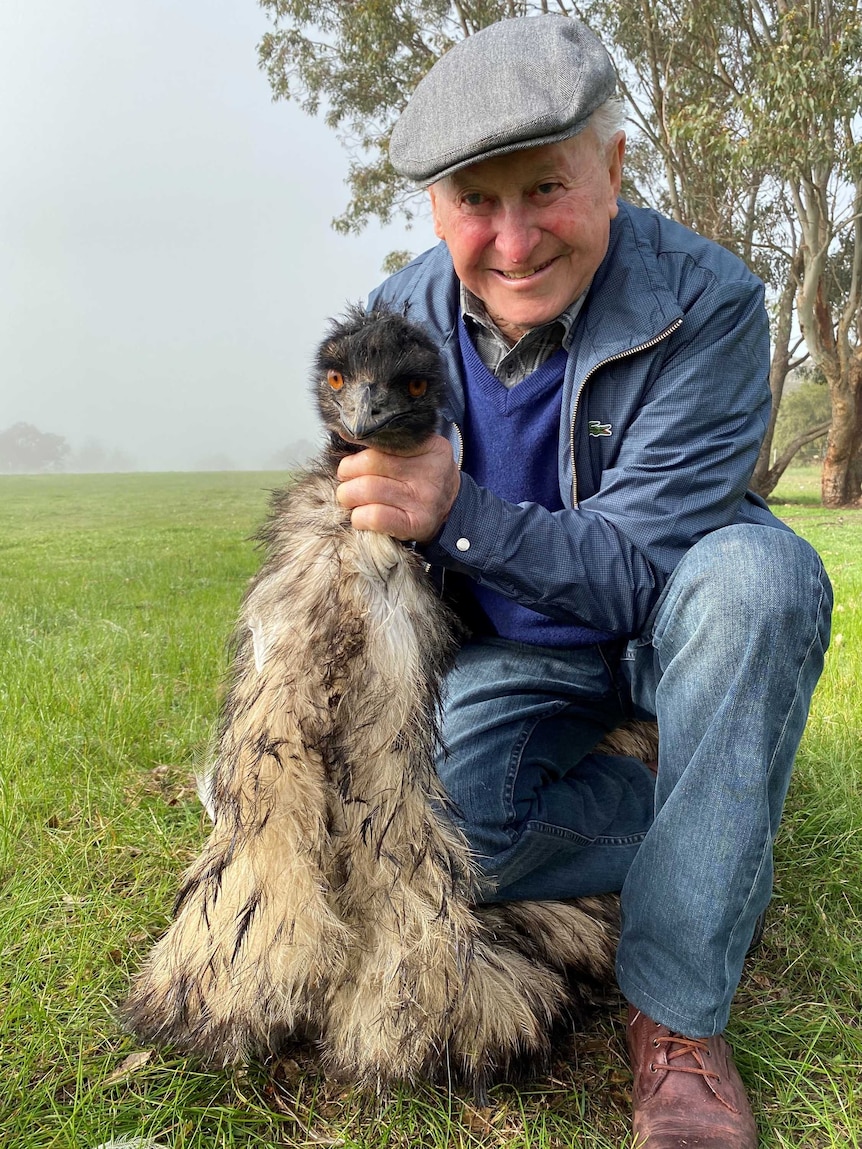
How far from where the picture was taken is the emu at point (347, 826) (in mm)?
1667

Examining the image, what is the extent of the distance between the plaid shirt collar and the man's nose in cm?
19

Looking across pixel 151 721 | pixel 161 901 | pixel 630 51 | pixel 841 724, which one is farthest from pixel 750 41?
pixel 161 901

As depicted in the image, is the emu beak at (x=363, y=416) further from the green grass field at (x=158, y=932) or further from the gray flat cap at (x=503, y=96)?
the gray flat cap at (x=503, y=96)

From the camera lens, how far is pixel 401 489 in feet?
5.50

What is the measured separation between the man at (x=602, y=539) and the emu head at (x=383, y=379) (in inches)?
2.7

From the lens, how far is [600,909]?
7.15 feet

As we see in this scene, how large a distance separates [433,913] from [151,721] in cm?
197

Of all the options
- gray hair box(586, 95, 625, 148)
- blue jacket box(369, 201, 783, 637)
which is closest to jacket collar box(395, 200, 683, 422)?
blue jacket box(369, 201, 783, 637)

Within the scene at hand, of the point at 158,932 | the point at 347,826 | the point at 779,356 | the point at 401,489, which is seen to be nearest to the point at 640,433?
the point at 401,489

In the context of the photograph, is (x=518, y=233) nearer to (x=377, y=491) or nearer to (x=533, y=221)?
(x=533, y=221)

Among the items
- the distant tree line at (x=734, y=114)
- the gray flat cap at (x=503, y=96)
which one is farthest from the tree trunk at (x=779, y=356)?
the gray flat cap at (x=503, y=96)

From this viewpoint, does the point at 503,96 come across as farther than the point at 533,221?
No

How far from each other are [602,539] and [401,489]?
1.58 feet

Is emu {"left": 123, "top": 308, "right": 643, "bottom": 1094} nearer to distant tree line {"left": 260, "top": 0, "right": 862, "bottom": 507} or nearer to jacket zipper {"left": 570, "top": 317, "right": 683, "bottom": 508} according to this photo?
jacket zipper {"left": 570, "top": 317, "right": 683, "bottom": 508}
